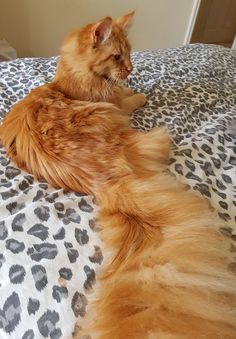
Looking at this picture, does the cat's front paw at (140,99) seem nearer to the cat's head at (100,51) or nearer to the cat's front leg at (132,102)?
the cat's front leg at (132,102)

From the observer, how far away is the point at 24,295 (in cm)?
70

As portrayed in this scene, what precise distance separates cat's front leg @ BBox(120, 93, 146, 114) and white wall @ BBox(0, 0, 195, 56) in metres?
1.82

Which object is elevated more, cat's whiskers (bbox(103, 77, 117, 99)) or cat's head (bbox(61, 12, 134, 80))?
cat's head (bbox(61, 12, 134, 80))

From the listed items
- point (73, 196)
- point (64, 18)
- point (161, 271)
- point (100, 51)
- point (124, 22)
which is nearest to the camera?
point (161, 271)

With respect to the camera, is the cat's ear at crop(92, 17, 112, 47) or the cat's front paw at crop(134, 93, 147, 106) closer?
the cat's ear at crop(92, 17, 112, 47)

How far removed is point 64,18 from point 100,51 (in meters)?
1.90

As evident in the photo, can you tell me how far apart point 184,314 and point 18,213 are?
51cm

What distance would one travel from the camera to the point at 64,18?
2.87 metres

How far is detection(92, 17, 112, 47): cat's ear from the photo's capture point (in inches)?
46.5

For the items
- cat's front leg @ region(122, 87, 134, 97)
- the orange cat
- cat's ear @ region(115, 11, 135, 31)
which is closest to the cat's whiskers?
the orange cat

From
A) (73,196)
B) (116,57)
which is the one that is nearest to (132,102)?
(116,57)

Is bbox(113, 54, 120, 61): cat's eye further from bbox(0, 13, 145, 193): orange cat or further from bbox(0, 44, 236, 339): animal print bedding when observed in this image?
bbox(0, 44, 236, 339): animal print bedding

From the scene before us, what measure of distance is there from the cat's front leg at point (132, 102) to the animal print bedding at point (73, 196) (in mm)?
32

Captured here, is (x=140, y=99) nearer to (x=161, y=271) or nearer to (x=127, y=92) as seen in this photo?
(x=127, y=92)
